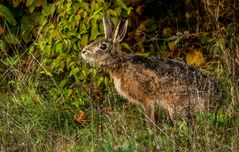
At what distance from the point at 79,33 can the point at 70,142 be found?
1.90m

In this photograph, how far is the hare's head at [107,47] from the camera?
26.9 feet

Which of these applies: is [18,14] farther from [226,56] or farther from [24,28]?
[226,56]

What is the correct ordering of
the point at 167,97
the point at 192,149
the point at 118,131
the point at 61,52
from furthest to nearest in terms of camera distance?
1. the point at 61,52
2. the point at 167,97
3. the point at 118,131
4. the point at 192,149

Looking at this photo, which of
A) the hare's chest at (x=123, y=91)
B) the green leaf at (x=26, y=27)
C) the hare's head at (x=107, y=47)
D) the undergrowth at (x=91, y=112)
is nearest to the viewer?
the undergrowth at (x=91, y=112)

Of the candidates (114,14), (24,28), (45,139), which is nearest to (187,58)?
(114,14)

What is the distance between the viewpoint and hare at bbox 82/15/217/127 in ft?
24.6

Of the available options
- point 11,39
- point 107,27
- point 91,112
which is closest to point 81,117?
point 91,112

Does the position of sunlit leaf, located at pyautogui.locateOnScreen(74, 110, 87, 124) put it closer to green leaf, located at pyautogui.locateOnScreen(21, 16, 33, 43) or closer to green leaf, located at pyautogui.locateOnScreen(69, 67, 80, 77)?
green leaf, located at pyautogui.locateOnScreen(69, 67, 80, 77)

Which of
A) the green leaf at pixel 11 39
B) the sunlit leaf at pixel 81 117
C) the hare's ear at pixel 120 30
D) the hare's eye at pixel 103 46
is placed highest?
the hare's ear at pixel 120 30

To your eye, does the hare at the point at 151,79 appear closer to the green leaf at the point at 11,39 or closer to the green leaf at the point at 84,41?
the green leaf at the point at 84,41

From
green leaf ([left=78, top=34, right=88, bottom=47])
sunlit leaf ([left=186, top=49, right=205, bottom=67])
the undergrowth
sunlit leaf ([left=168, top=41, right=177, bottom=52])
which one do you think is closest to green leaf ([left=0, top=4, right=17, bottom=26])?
the undergrowth

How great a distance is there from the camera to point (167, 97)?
7793 millimetres

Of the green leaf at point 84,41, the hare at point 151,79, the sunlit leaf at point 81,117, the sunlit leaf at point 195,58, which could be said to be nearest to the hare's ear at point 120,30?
the hare at point 151,79

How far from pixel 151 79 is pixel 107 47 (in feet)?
2.06
